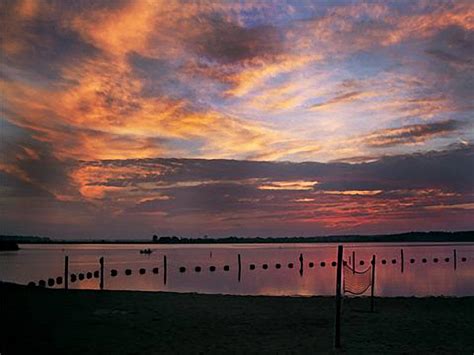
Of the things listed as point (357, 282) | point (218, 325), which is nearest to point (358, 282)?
point (357, 282)

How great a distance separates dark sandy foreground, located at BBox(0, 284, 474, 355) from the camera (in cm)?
1380

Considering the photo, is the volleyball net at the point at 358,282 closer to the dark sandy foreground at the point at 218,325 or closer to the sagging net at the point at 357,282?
the sagging net at the point at 357,282

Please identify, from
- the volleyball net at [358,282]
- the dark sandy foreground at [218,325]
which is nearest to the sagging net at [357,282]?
the volleyball net at [358,282]

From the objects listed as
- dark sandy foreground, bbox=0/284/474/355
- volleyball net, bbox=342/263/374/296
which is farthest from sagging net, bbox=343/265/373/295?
dark sandy foreground, bbox=0/284/474/355

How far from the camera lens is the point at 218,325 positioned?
685 inches

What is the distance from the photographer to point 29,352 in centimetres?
1266

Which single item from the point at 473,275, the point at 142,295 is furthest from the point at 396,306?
the point at 473,275

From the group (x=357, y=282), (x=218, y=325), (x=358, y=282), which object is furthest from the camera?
(x=357, y=282)

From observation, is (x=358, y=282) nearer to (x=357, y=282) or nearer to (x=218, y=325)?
(x=357, y=282)

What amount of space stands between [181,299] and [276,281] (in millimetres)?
29847

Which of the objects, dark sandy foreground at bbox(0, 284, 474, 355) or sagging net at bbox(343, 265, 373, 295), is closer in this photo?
dark sandy foreground at bbox(0, 284, 474, 355)

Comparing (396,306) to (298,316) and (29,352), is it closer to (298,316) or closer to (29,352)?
(298,316)

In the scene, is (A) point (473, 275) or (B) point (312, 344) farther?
(A) point (473, 275)

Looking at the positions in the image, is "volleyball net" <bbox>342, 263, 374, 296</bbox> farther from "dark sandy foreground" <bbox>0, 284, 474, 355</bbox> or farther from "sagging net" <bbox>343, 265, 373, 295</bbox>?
"dark sandy foreground" <bbox>0, 284, 474, 355</bbox>
